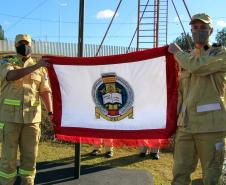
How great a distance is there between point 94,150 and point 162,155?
140cm

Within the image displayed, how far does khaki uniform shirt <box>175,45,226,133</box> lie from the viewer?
396 cm

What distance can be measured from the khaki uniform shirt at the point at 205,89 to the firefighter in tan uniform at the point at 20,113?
1953 mm

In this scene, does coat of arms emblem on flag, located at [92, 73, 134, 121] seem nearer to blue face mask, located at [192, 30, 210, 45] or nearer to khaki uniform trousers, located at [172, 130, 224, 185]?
khaki uniform trousers, located at [172, 130, 224, 185]

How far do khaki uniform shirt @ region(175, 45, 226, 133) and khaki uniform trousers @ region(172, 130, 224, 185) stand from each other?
0.32 feet

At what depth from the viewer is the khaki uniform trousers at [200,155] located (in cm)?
406

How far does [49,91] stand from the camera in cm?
539

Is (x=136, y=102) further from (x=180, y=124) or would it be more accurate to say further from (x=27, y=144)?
(x=27, y=144)

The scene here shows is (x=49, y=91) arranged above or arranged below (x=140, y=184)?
above

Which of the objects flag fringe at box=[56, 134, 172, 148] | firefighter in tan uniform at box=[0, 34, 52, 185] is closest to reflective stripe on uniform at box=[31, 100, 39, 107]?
firefighter in tan uniform at box=[0, 34, 52, 185]

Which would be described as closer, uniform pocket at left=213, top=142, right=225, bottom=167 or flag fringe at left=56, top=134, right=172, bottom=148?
uniform pocket at left=213, top=142, right=225, bottom=167

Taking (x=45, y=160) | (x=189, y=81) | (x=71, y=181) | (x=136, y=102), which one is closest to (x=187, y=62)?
(x=189, y=81)

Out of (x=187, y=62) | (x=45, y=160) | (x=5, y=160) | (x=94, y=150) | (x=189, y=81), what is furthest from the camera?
(x=94, y=150)

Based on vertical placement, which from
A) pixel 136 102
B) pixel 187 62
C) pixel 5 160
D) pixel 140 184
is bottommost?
pixel 140 184

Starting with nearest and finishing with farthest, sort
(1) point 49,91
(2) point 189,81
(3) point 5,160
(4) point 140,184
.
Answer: (2) point 189,81
(3) point 5,160
(1) point 49,91
(4) point 140,184
